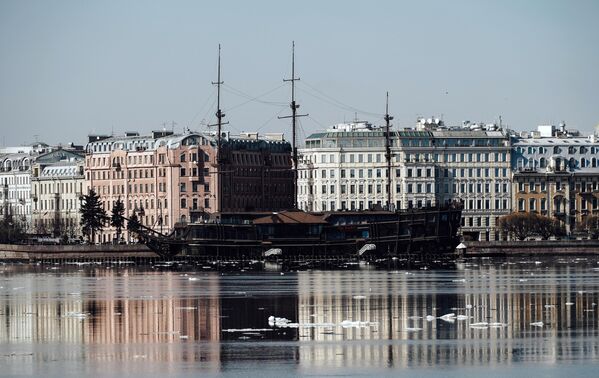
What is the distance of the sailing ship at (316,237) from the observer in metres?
150

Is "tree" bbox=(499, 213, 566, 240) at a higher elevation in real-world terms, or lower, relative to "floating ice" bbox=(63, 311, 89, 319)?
higher

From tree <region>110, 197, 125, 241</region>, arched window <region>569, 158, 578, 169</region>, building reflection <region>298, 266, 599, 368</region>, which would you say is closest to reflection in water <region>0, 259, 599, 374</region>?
building reflection <region>298, 266, 599, 368</region>

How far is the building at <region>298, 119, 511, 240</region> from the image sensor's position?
19088cm

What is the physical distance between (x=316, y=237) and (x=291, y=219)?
2680mm

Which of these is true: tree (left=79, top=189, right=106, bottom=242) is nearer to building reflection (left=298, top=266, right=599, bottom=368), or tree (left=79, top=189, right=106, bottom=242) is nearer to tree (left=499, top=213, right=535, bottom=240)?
tree (left=499, top=213, right=535, bottom=240)

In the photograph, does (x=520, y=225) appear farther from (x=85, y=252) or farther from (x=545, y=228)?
(x=85, y=252)

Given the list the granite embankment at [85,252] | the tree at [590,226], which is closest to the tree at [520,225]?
the tree at [590,226]

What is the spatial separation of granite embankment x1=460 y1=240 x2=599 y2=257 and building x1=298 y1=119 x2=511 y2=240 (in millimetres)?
23642

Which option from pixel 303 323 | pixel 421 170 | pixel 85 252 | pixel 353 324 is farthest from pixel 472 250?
pixel 353 324

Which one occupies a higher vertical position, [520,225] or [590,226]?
[520,225]

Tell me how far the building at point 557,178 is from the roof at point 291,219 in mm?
44284

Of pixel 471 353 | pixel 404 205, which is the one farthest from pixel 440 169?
pixel 471 353

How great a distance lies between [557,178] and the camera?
19025 centimetres

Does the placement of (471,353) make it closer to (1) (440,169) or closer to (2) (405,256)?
(2) (405,256)
